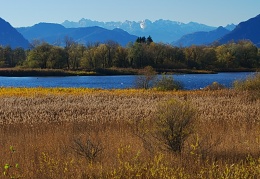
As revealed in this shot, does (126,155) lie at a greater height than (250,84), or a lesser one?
lesser

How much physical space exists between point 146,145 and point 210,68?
397ft

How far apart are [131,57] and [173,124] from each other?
109860mm

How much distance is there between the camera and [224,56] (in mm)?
128250

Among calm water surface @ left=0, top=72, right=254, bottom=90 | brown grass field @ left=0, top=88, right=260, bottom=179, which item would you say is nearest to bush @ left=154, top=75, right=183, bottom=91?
calm water surface @ left=0, top=72, right=254, bottom=90

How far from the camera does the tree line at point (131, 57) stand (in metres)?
113

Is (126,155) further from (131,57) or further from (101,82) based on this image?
(131,57)

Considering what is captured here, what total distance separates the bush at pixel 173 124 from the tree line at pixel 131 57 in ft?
339

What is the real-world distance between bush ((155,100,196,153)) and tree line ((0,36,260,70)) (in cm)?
10342

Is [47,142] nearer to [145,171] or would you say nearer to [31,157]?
[31,157]

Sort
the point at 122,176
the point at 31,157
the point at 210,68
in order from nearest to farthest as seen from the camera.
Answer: the point at 122,176
the point at 31,157
the point at 210,68

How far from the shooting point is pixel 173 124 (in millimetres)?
9086

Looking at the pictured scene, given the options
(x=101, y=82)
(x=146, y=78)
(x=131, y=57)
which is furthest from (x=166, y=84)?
(x=131, y=57)

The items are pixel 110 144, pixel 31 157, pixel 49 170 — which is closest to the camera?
pixel 49 170

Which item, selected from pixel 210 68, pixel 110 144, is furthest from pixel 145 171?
pixel 210 68
